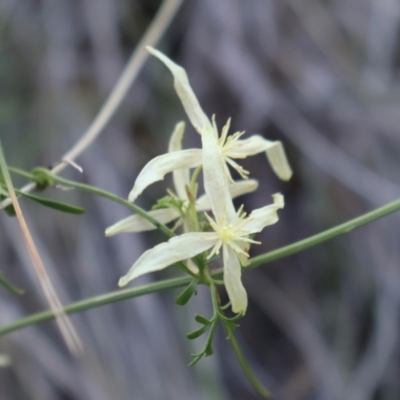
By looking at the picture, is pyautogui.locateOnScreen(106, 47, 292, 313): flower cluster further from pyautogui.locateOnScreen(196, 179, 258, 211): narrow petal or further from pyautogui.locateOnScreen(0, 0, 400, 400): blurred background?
pyautogui.locateOnScreen(0, 0, 400, 400): blurred background

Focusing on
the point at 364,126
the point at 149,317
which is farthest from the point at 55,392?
the point at 364,126

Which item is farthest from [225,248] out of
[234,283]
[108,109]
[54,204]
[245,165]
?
[245,165]

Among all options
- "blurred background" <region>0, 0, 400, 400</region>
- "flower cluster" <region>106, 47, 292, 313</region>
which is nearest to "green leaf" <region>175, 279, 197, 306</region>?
"flower cluster" <region>106, 47, 292, 313</region>

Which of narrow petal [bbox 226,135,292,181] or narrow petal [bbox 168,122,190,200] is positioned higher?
narrow petal [bbox 168,122,190,200]

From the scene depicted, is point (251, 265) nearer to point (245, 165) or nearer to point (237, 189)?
point (237, 189)

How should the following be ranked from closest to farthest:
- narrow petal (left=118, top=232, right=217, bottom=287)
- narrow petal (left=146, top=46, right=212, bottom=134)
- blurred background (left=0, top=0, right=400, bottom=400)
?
narrow petal (left=118, top=232, right=217, bottom=287) → narrow petal (left=146, top=46, right=212, bottom=134) → blurred background (left=0, top=0, right=400, bottom=400)

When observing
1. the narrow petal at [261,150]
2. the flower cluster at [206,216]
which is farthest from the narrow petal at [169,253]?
the narrow petal at [261,150]

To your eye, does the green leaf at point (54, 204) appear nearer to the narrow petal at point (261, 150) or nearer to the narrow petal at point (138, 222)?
the narrow petal at point (138, 222)
